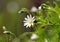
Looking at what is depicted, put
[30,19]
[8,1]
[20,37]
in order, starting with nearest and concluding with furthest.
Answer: [30,19] < [20,37] < [8,1]

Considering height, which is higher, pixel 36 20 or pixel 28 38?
pixel 36 20

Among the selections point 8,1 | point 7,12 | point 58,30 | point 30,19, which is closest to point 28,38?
point 30,19

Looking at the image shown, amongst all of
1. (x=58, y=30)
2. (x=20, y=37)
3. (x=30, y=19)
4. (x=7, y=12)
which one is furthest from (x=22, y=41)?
(x=7, y=12)

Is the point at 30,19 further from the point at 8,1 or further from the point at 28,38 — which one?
the point at 8,1

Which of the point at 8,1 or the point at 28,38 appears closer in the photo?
the point at 28,38

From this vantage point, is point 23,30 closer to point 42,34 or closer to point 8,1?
point 42,34

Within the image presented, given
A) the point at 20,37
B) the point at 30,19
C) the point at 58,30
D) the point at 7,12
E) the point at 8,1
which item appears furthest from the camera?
the point at 8,1
